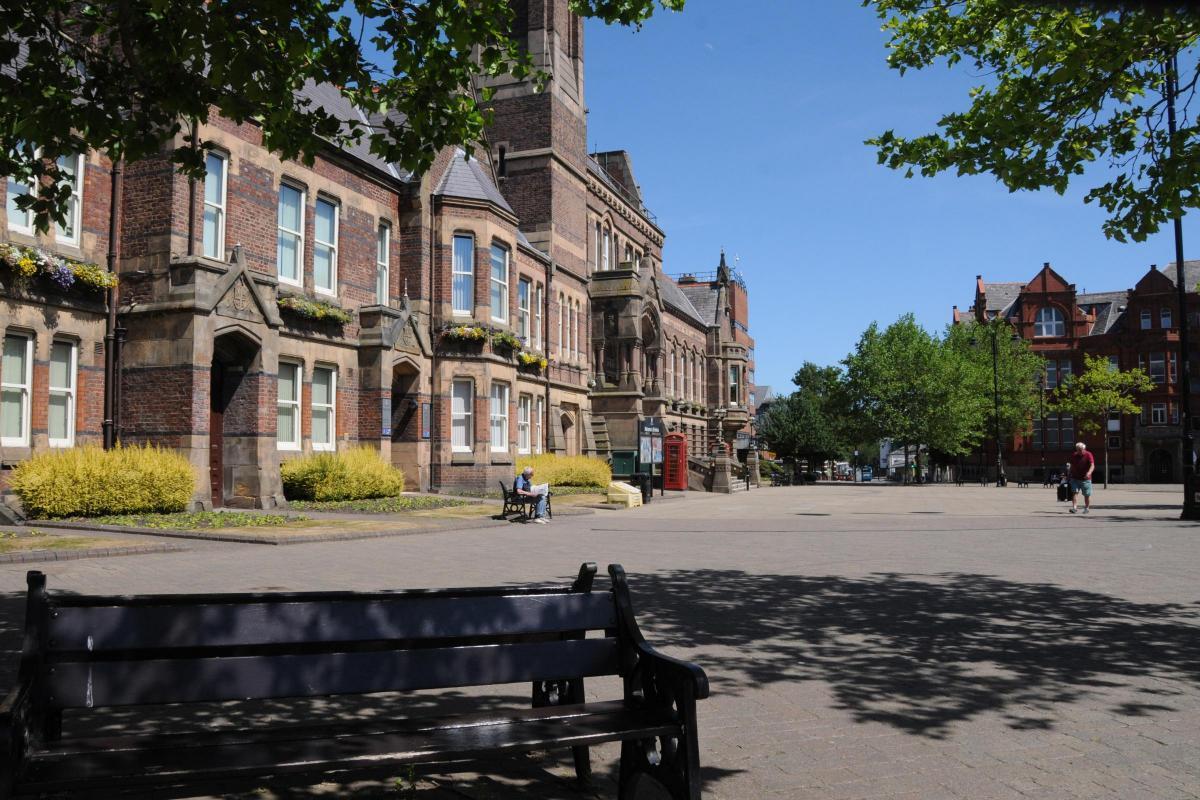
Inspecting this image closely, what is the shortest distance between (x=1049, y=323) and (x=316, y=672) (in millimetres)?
83545

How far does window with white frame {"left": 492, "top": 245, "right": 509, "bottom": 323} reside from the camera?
28875 millimetres

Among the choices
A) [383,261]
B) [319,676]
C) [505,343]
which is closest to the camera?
[319,676]

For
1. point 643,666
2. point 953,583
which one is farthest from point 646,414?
point 643,666

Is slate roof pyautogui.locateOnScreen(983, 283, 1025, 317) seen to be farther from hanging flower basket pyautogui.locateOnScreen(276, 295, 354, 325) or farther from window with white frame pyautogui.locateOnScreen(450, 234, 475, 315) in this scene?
hanging flower basket pyautogui.locateOnScreen(276, 295, 354, 325)

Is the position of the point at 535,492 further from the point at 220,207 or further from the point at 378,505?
the point at 220,207

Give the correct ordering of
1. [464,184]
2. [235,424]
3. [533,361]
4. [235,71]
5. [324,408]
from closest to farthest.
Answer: [235,71], [235,424], [324,408], [464,184], [533,361]

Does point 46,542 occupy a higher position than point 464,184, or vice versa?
point 464,184

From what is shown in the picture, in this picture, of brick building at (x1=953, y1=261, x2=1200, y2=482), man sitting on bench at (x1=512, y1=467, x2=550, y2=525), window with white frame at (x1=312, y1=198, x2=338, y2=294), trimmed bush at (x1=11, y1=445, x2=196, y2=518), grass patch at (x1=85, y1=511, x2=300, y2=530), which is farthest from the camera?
brick building at (x1=953, y1=261, x2=1200, y2=482)

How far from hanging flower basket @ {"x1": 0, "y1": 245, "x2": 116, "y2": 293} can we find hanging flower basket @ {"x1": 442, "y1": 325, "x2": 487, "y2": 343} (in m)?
10.3

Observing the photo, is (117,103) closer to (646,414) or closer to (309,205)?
(309,205)

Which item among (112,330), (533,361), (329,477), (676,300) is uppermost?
(676,300)

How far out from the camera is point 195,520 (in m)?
15.6

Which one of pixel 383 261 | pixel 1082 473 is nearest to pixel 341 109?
pixel 383 261

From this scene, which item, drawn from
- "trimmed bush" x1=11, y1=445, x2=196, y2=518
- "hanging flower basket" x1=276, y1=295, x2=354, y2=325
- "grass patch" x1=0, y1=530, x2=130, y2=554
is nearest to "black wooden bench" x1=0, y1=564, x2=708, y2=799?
"grass patch" x1=0, y1=530, x2=130, y2=554
